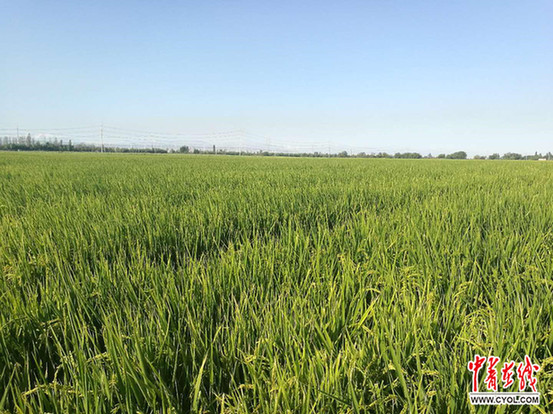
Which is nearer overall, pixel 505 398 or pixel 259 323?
pixel 505 398

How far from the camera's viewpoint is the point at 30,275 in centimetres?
145

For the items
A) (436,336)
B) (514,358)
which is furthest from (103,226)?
(514,358)

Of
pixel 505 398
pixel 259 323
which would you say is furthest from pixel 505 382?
pixel 259 323

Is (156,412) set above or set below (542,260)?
below

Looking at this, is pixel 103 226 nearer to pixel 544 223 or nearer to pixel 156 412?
pixel 156 412

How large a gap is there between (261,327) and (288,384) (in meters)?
0.26

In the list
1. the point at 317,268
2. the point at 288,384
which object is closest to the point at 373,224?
the point at 317,268

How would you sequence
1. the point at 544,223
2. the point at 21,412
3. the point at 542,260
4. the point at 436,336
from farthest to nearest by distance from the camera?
the point at 544,223 < the point at 542,260 < the point at 436,336 < the point at 21,412

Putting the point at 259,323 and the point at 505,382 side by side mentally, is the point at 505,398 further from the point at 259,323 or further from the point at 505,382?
the point at 259,323

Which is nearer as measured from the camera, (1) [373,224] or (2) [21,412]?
(2) [21,412]

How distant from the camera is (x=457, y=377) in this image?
2.62 ft

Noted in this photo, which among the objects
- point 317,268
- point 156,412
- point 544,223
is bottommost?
point 156,412

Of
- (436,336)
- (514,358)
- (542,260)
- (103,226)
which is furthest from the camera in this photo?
(103,226)

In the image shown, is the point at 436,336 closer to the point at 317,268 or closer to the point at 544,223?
the point at 317,268
